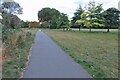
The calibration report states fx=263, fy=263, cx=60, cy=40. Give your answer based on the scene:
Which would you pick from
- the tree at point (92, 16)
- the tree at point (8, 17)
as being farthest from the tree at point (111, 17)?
the tree at point (8, 17)

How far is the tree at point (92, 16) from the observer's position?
61656 mm

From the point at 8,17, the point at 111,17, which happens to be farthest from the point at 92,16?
the point at 8,17

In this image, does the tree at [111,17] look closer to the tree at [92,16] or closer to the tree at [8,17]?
the tree at [92,16]

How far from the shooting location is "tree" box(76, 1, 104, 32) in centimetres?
6166

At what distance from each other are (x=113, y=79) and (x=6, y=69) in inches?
140

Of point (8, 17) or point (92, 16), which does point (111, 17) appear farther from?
point (8, 17)

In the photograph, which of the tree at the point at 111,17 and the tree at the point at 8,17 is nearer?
the tree at the point at 8,17

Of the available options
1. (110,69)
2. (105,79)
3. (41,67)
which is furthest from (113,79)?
(41,67)

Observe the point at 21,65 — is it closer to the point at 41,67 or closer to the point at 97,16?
the point at 41,67

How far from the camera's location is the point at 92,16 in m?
62.8

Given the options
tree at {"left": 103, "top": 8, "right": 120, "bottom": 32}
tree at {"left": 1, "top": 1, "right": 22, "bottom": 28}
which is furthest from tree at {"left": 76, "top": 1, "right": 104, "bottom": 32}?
tree at {"left": 1, "top": 1, "right": 22, "bottom": 28}

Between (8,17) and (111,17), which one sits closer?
(8,17)

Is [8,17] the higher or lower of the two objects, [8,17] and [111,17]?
the lower

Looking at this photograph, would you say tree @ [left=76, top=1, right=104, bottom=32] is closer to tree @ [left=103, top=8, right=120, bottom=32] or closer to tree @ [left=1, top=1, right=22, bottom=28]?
tree @ [left=103, top=8, right=120, bottom=32]
